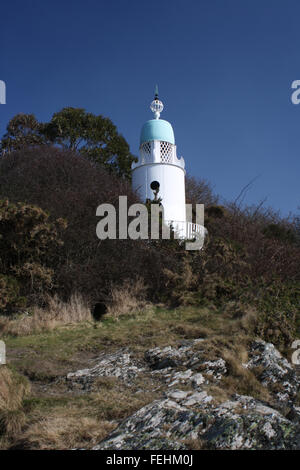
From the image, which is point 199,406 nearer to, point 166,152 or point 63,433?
point 63,433

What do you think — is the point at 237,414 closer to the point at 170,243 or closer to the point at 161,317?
the point at 161,317

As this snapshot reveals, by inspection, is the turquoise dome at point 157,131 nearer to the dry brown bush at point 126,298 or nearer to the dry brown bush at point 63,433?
the dry brown bush at point 126,298

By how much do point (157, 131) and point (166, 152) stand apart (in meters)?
1.14

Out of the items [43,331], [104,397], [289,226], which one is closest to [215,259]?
[43,331]

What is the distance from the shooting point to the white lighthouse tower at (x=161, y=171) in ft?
56.7

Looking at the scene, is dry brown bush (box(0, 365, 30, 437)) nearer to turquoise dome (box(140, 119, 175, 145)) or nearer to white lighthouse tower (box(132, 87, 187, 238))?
white lighthouse tower (box(132, 87, 187, 238))

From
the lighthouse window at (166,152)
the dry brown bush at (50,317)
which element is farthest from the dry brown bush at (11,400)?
the lighthouse window at (166,152)

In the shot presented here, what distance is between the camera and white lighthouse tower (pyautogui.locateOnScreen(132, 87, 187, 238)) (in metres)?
17.3

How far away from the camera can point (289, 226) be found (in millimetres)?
20156

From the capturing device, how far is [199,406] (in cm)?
449

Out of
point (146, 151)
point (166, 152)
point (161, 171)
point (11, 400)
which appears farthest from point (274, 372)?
point (146, 151)

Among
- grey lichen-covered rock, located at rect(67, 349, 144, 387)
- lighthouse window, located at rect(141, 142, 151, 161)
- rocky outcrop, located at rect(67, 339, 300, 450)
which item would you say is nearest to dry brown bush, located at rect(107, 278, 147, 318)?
grey lichen-covered rock, located at rect(67, 349, 144, 387)

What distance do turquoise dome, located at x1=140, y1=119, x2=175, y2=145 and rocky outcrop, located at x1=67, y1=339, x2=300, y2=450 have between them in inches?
514

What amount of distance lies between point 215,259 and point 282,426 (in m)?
7.83
